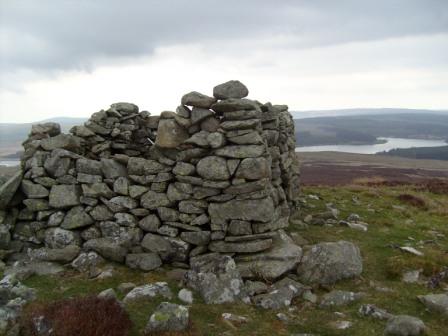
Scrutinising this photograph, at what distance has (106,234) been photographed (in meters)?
13.7

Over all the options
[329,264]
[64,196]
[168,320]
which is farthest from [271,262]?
[64,196]

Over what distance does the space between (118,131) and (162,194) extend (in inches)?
126

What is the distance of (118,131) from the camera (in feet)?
49.4

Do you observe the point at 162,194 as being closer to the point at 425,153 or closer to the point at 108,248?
the point at 108,248

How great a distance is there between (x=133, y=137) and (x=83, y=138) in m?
1.74

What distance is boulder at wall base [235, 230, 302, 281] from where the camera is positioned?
39.7 ft

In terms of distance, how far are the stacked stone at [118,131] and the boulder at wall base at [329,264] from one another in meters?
6.77

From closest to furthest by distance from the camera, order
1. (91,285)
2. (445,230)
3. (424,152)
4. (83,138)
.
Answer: (91,285) → (83,138) → (445,230) → (424,152)

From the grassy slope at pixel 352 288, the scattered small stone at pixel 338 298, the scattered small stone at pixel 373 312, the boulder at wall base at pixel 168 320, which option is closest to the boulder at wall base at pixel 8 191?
the grassy slope at pixel 352 288

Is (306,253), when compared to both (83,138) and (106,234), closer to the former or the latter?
(106,234)

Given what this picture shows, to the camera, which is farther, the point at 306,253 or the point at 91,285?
the point at 306,253

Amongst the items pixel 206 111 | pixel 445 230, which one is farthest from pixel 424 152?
pixel 206 111

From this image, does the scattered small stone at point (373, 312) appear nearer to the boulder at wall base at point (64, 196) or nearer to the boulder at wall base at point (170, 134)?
the boulder at wall base at point (170, 134)

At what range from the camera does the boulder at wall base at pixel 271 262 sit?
1209 centimetres
